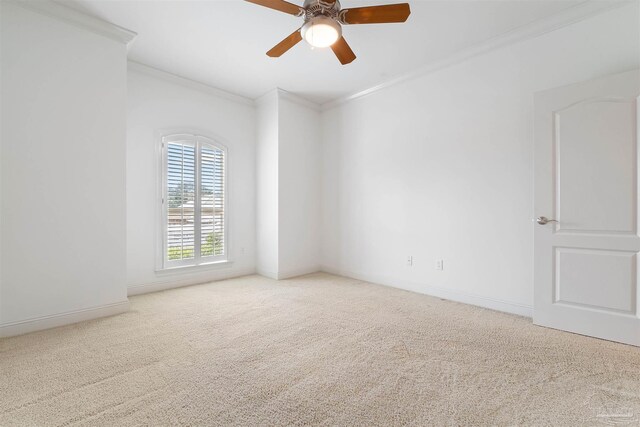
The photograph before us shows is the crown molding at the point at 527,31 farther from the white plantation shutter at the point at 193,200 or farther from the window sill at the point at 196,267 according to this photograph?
the window sill at the point at 196,267

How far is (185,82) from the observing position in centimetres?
409

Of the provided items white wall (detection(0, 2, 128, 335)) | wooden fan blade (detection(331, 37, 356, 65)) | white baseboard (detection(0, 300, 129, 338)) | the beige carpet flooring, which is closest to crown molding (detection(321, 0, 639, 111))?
wooden fan blade (detection(331, 37, 356, 65))

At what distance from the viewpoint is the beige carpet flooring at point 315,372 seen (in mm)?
1556

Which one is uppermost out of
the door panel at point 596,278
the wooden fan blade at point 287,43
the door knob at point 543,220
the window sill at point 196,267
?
the wooden fan blade at point 287,43

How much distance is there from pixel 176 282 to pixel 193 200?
3.87 feet

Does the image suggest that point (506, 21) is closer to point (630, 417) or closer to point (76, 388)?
point (630, 417)

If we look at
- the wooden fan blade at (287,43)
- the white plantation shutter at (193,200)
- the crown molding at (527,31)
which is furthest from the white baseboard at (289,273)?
the crown molding at (527,31)

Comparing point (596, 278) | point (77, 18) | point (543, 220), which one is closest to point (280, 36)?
point (77, 18)

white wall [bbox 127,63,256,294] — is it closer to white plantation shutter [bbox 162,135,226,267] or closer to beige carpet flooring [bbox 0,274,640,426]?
white plantation shutter [bbox 162,135,226,267]

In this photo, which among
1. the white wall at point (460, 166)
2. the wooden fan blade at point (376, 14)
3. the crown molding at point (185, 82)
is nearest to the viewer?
the wooden fan blade at point (376, 14)

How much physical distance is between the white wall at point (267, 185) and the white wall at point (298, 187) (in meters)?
0.10

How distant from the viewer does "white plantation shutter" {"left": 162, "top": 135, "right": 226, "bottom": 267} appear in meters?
3.97

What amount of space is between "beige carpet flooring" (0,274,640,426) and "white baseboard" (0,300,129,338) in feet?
0.33

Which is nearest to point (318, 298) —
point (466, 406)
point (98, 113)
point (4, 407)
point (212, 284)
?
point (212, 284)
